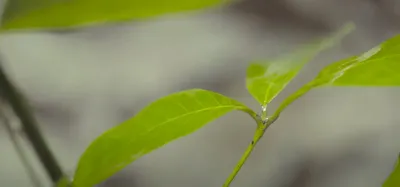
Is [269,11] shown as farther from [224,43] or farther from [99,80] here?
[99,80]

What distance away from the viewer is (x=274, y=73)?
10.6 inches

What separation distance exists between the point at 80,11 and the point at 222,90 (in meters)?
0.52

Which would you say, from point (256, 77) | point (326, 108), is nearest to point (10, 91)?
point (256, 77)

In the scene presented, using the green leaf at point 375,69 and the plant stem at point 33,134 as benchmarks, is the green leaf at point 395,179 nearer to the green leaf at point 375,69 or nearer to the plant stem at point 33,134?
the green leaf at point 375,69

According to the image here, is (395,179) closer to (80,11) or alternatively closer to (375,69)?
(375,69)

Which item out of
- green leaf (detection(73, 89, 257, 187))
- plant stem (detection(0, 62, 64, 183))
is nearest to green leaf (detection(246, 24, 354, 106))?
green leaf (detection(73, 89, 257, 187))

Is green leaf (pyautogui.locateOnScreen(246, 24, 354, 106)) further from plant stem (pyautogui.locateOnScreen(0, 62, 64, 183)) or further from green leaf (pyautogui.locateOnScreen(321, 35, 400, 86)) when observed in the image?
plant stem (pyautogui.locateOnScreen(0, 62, 64, 183))

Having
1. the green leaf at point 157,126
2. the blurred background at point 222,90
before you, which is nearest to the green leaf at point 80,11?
the green leaf at point 157,126

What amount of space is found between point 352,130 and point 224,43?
0.26m

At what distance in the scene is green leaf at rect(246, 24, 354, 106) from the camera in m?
0.25

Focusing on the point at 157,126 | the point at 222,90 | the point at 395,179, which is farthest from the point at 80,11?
the point at 222,90

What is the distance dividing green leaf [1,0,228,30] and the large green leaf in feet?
0.27

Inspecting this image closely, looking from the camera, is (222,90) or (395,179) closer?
(395,179)

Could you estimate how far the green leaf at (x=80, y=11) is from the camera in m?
0.25
